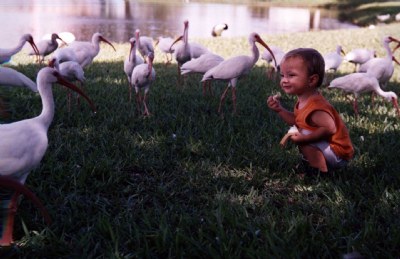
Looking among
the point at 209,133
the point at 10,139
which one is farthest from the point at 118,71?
the point at 10,139

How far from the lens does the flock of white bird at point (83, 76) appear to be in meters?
2.67

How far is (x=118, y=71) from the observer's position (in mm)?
8383

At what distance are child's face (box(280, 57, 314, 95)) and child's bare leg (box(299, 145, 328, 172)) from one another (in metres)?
0.47

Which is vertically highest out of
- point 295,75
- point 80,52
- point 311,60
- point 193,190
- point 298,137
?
point 311,60

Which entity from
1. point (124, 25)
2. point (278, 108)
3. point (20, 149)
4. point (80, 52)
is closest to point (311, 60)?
point (278, 108)

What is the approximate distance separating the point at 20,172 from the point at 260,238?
5.01 ft

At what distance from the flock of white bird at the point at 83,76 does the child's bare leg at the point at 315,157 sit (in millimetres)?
1859

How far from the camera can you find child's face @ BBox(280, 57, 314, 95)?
124 inches

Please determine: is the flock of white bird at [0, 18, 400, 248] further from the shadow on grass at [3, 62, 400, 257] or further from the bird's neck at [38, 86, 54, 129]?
the shadow on grass at [3, 62, 400, 257]

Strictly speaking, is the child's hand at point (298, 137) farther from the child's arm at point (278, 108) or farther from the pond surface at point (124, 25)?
the pond surface at point (124, 25)

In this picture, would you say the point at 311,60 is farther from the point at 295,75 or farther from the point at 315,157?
the point at 315,157

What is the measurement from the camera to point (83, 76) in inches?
223

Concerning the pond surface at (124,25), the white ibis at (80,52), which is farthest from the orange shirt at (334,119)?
the pond surface at (124,25)

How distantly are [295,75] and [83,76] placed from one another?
132 inches
